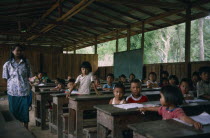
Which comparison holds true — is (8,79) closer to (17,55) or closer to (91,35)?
(17,55)

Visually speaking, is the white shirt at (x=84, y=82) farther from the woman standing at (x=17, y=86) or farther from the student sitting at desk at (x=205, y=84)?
the student sitting at desk at (x=205, y=84)

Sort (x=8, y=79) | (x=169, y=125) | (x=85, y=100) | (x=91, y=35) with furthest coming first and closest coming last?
(x=91, y=35)
(x=8, y=79)
(x=85, y=100)
(x=169, y=125)

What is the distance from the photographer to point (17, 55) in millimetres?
Result: 3840

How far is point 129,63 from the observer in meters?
11.0

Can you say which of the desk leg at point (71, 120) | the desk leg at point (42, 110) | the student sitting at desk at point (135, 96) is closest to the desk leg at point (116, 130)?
the student sitting at desk at point (135, 96)

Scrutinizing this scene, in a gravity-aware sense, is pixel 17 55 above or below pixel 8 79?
above

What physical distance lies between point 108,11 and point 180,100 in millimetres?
8257

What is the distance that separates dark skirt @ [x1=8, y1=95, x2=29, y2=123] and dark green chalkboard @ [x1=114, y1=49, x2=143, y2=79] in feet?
22.1

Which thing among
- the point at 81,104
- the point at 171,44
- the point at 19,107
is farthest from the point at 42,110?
the point at 171,44

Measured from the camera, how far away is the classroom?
2496mm

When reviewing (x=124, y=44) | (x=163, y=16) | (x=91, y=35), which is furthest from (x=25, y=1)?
(x=124, y=44)

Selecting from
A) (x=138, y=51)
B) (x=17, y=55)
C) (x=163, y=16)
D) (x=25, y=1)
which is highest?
(x=25, y=1)

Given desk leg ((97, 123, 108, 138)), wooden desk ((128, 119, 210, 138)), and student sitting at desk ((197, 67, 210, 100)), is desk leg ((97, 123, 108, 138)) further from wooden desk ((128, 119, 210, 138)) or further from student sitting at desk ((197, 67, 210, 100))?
student sitting at desk ((197, 67, 210, 100))

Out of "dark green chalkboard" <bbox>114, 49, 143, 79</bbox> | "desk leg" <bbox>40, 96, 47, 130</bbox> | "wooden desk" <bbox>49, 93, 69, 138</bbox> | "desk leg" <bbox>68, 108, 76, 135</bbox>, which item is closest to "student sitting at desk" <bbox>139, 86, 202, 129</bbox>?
"desk leg" <bbox>68, 108, 76, 135</bbox>
